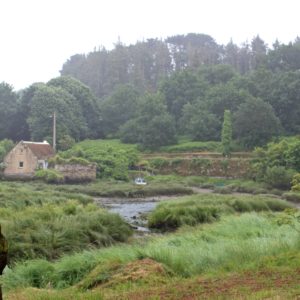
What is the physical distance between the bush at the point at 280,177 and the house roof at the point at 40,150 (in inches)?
1052

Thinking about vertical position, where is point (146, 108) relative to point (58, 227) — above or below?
above

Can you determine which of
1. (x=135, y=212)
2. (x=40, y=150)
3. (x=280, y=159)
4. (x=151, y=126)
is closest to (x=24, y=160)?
(x=40, y=150)

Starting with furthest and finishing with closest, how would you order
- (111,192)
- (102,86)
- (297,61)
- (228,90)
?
(102,86), (297,61), (228,90), (111,192)

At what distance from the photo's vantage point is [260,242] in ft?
41.3

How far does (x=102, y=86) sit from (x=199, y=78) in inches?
1457

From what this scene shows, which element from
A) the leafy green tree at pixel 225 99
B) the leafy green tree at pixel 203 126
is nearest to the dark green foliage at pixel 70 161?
the leafy green tree at pixel 203 126

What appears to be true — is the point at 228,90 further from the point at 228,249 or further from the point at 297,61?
the point at 228,249

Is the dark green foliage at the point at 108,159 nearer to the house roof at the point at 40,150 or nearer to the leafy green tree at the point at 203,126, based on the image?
the house roof at the point at 40,150

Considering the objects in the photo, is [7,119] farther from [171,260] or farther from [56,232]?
[171,260]

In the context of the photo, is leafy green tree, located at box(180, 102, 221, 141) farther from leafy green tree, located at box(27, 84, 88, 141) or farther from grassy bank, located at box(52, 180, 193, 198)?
grassy bank, located at box(52, 180, 193, 198)

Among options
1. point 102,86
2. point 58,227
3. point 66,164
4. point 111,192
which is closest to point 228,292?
point 58,227

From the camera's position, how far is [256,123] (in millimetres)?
68000

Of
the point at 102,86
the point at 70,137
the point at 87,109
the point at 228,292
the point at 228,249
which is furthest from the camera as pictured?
the point at 102,86

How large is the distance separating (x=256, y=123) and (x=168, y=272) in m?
58.9
